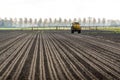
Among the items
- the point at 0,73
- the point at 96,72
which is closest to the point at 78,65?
the point at 96,72

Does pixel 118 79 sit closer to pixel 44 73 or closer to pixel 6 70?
pixel 44 73

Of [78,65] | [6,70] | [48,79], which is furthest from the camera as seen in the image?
[78,65]

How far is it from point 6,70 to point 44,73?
1761 mm

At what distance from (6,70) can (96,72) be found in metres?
3.55

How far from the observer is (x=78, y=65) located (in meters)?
11.0

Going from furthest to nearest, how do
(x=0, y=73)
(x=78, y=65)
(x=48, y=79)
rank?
(x=78, y=65) < (x=0, y=73) < (x=48, y=79)

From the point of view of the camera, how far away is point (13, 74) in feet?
29.6

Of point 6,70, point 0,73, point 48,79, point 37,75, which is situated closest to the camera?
point 48,79

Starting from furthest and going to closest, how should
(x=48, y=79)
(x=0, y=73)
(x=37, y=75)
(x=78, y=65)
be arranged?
(x=78, y=65), (x=0, y=73), (x=37, y=75), (x=48, y=79)

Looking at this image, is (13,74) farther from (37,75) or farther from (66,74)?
(66,74)

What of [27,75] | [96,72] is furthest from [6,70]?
[96,72]

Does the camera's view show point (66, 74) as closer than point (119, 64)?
Yes

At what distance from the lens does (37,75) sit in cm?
871

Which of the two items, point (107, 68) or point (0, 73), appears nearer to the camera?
point (0, 73)
